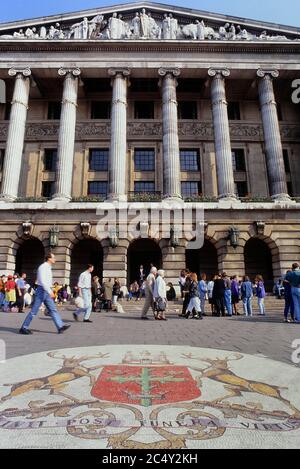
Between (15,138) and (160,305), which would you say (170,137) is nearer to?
(15,138)

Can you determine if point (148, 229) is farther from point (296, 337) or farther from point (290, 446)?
point (290, 446)

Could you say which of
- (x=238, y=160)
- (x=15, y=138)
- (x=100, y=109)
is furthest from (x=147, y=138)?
(x=15, y=138)

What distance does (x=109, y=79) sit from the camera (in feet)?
95.9

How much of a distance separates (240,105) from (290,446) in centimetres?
3283

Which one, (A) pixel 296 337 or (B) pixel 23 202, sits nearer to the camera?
(A) pixel 296 337

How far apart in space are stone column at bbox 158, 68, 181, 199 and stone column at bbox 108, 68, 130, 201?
318 cm

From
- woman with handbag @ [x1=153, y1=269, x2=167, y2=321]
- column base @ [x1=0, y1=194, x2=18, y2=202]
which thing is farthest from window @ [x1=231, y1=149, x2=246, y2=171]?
woman with handbag @ [x1=153, y1=269, x2=167, y2=321]

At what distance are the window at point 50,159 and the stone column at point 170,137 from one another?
10957 millimetres

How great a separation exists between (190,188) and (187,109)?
8.46 metres

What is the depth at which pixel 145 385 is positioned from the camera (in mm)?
3447

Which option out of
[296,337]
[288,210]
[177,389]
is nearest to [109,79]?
[288,210]

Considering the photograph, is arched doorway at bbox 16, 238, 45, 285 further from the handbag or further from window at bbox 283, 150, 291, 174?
window at bbox 283, 150, 291, 174
